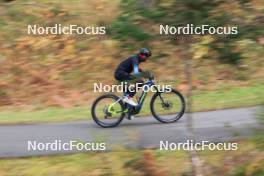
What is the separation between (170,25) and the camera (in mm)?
8922

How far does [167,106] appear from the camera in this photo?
517 inches

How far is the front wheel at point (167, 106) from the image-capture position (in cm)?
1309

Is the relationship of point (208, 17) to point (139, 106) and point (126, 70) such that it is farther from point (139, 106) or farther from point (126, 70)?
point (139, 106)

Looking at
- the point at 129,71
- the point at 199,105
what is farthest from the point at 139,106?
the point at 199,105

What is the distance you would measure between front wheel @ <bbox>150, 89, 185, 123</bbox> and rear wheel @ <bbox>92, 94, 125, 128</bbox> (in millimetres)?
788

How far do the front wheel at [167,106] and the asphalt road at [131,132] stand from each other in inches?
7.6

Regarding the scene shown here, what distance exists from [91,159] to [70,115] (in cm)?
487

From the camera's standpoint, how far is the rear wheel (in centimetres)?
1297

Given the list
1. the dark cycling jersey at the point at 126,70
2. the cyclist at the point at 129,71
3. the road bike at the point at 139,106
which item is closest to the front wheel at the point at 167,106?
the road bike at the point at 139,106

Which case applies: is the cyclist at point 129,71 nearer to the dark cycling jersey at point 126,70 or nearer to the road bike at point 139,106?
the dark cycling jersey at point 126,70

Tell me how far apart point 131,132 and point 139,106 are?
112cm

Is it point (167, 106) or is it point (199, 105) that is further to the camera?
point (199, 105)

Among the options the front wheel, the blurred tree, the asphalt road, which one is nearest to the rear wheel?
the asphalt road

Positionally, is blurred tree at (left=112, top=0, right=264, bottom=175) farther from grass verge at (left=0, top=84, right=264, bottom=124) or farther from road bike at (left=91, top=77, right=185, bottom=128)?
grass verge at (left=0, top=84, right=264, bottom=124)
